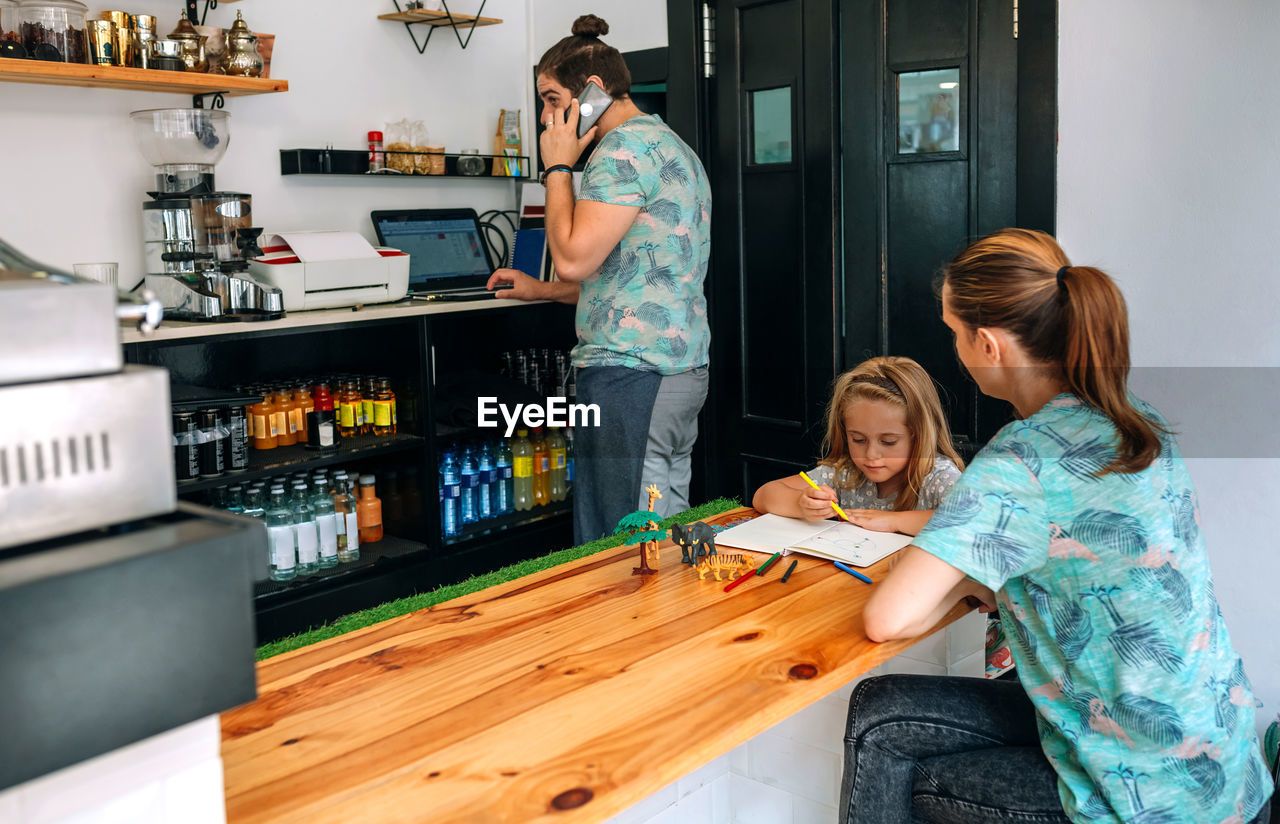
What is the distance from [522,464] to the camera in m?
3.72

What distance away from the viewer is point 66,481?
71cm

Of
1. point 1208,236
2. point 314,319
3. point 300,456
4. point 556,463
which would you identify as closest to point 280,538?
point 300,456

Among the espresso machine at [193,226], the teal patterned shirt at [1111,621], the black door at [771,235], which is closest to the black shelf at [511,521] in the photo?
the black door at [771,235]

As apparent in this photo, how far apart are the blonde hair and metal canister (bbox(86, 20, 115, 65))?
203cm

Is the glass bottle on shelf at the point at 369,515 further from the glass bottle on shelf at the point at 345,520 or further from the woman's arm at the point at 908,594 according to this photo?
the woman's arm at the point at 908,594

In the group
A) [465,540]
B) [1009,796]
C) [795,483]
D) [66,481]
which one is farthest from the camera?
[465,540]

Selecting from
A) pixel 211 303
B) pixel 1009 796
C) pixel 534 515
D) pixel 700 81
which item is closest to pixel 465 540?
pixel 534 515

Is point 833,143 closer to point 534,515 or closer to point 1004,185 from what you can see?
point 1004,185

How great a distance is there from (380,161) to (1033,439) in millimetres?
2680

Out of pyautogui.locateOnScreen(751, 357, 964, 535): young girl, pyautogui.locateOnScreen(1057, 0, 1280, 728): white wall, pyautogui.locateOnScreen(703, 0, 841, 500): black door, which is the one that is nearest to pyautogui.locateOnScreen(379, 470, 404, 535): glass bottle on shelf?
pyautogui.locateOnScreen(703, 0, 841, 500): black door

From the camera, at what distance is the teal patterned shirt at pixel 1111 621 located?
1340mm

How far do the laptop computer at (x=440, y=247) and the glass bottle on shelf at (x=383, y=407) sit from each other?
31cm

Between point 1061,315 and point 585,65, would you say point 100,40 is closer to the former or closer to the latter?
point 585,65

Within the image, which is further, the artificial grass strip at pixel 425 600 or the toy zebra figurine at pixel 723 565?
the artificial grass strip at pixel 425 600
